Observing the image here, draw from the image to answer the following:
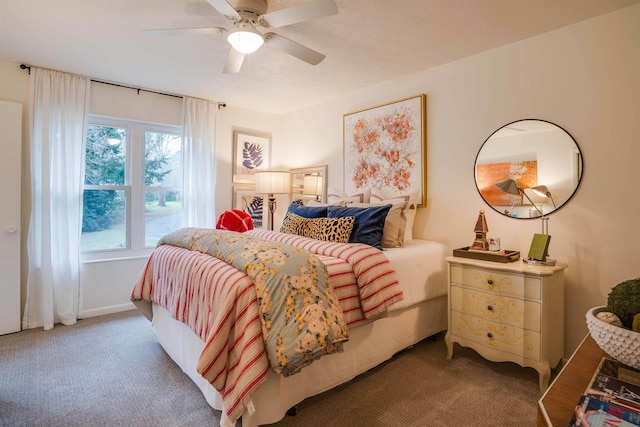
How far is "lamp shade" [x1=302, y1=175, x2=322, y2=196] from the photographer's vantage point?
13.5ft

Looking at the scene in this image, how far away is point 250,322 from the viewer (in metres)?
1.48

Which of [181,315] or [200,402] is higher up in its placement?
[181,315]

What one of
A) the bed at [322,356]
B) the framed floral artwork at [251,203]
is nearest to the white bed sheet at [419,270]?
the bed at [322,356]

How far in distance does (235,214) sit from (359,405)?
93.3 inches

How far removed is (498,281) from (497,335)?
1.18 ft

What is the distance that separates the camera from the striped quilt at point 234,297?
4.72 ft

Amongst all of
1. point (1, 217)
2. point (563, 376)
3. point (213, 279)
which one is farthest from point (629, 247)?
point (1, 217)

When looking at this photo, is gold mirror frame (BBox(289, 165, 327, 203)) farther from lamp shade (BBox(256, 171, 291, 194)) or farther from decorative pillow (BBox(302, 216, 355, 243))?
decorative pillow (BBox(302, 216, 355, 243))

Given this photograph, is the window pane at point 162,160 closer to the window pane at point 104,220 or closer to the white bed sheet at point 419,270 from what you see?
the window pane at point 104,220

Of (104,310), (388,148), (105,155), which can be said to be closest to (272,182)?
(388,148)

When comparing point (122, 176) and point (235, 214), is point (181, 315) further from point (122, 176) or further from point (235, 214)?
point (122, 176)

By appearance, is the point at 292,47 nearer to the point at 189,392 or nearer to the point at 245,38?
the point at 245,38

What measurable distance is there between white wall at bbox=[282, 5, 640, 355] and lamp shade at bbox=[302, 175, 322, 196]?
1.49m

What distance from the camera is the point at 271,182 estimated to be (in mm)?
4086
